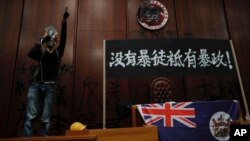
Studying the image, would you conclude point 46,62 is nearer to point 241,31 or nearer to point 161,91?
point 161,91

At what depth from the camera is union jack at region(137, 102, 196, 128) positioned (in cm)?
257

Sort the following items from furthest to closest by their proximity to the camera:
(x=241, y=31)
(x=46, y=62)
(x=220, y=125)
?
1. (x=241, y=31)
2. (x=46, y=62)
3. (x=220, y=125)

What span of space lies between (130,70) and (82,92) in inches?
63.7

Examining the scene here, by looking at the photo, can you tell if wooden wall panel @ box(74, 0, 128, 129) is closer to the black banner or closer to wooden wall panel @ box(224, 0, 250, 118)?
the black banner

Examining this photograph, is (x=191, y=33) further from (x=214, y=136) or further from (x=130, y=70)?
(x=214, y=136)

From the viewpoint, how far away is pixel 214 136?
8.21ft

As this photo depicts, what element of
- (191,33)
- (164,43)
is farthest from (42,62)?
(191,33)

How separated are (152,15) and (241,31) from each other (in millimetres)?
1848

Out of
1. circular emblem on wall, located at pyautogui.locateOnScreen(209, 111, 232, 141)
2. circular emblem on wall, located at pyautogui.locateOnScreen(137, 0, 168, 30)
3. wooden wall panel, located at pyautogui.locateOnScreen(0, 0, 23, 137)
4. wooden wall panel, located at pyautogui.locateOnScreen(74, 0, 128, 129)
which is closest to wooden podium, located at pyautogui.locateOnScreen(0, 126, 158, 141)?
circular emblem on wall, located at pyautogui.locateOnScreen(209, 111, 232, 141)

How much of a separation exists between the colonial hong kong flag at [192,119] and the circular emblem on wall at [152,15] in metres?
2.50

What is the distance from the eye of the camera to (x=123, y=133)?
93.7 inches

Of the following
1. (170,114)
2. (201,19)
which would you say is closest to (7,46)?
(170,114)

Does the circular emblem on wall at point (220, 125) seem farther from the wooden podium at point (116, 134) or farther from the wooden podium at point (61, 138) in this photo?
the wooden podium at point (61, 138)

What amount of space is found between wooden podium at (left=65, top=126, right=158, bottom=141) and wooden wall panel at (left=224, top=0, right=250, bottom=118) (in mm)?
2815
